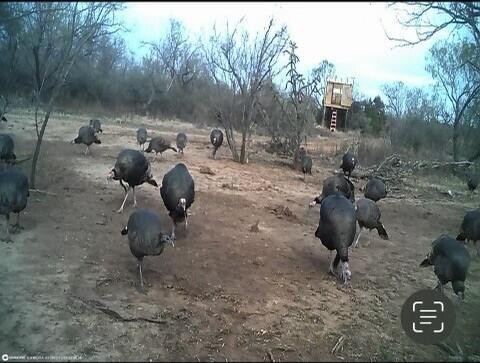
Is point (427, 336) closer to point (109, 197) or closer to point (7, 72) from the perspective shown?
point (109, 197)

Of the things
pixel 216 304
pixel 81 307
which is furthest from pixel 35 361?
pixel 216 304

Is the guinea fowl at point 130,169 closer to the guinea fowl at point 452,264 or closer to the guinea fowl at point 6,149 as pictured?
the guinea fowl at point 6,149

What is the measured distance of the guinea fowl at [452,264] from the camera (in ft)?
21.3

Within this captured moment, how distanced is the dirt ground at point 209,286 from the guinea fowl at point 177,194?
0.44 m

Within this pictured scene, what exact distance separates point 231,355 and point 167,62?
40.7 meters

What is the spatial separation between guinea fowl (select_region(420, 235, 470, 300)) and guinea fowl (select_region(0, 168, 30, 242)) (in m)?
6.13

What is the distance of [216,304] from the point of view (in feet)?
19.4

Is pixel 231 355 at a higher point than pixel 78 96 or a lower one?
lower

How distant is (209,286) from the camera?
21.1ft

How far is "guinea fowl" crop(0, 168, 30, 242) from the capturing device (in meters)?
7.23

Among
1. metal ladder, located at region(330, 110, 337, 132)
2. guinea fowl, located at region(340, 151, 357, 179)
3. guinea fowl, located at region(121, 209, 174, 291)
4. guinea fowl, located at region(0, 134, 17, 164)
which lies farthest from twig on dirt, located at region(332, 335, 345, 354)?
metal ladder, located at region(330, 110, 337, 132)

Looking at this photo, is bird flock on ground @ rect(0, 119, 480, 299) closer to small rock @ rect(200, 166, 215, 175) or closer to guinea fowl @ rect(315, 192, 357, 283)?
guinea fowl @ rect(315, 192, 357, 283)

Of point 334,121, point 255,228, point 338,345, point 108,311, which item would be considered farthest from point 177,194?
point 334,121

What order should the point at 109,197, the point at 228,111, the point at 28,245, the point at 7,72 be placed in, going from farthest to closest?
the point at 228,111
the point at 7,72
the point at 109,197
the point at 28,245
